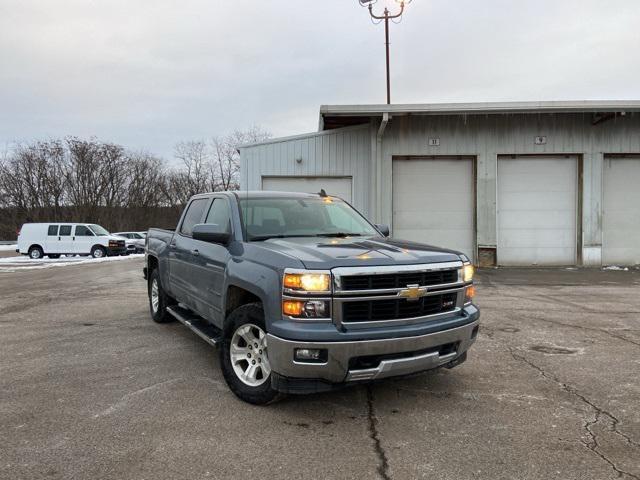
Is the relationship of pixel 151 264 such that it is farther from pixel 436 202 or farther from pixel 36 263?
pixel 36 263

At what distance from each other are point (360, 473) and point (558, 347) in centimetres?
386

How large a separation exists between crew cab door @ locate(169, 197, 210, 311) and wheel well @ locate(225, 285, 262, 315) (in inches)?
42.3

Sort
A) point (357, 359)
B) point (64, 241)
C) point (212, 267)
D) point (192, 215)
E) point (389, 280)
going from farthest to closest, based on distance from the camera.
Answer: point (64, 241) → point (192, 215) → point (212, 267) → point (389, 280) → point (357, 359)

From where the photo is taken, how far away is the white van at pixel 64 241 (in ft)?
81.3

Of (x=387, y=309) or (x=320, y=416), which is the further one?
(x=320, y=416)

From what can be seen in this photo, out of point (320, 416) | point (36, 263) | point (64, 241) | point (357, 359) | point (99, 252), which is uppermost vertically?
point (357, 359)

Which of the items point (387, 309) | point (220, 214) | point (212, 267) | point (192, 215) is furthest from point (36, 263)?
point (387, 309)

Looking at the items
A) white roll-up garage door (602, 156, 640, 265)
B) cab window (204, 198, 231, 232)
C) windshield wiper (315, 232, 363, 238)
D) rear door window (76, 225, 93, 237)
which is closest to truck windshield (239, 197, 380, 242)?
windshield wiper (315, 232, 363, 238)

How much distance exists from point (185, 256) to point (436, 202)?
34.5 ft

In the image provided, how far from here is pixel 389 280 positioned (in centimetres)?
353

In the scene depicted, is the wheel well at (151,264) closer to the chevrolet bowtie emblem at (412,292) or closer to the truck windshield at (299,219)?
the truck windshield at (299,219)

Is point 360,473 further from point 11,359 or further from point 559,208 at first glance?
point 559,208

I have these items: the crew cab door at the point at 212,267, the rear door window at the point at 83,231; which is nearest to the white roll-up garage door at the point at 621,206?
the crew cab door at the point at 212,267

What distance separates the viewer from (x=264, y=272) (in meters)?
3.69
